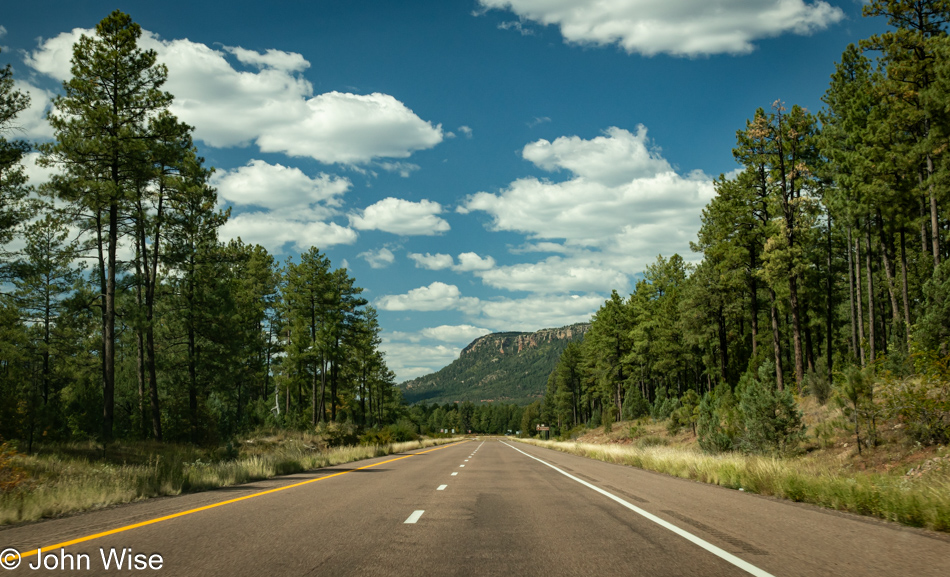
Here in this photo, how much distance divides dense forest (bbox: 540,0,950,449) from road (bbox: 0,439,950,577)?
11.1 metres

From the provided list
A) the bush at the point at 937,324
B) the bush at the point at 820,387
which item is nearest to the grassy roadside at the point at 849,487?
the bush at the point at 937,324

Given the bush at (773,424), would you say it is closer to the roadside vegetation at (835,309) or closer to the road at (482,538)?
the roadside vegetation at (835,309)

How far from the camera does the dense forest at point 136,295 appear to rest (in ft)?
81.7

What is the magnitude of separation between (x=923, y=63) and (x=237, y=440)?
4128cm

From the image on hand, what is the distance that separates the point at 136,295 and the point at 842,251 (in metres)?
58.1

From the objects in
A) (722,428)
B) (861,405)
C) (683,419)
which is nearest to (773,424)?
(861,405)

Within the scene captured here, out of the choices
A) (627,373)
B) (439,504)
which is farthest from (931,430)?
(627,373)

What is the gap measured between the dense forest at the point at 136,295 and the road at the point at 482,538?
61.2 ft

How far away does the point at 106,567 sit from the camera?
5.49 m

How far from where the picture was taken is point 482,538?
282 inches

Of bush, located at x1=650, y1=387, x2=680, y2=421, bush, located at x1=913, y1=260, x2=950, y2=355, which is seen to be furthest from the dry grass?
bush, located at x1=650, y1=387, x2=680, y2=421

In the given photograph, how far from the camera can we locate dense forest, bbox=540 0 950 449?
72.6ft

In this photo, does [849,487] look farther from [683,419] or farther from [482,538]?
[683,419]

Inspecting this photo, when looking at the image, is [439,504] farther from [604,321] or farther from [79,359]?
[604,321]
